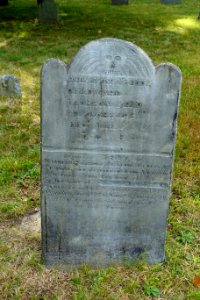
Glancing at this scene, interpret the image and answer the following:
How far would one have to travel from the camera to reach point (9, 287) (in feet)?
11.1

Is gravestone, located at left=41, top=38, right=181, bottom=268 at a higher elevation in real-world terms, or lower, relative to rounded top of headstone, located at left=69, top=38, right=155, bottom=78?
lower

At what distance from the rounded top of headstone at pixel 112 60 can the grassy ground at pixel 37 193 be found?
1.62 meters

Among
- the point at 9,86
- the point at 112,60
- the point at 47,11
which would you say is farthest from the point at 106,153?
the point at 47,11

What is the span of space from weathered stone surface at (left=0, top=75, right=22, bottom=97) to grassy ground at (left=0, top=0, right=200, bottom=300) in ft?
0.50

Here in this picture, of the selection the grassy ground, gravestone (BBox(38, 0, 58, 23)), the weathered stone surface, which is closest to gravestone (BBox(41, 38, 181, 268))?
the grassy ground

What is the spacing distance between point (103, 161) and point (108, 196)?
0.31 m

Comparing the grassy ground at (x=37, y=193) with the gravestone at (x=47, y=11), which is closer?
the grassy ground at (x=37, y=193)

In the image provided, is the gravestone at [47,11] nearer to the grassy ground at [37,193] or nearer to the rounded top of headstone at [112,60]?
the grassy ground at [37,193]

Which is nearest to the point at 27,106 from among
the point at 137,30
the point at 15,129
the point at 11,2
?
the point at 15,129

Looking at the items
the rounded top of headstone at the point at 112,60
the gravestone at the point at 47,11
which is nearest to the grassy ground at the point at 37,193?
the gravestone at the point at 47,11

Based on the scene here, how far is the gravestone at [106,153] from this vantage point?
116 inches

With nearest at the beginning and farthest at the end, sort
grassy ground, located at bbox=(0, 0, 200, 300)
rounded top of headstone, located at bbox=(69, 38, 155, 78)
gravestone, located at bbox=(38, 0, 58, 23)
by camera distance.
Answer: rounded top of headstone, located at bbox=(69, 38, 155, 78)
grassy ground, located at bbox=(0, 0, 200, 300)
gravestone, located at bbox=(38, 0, 58, 23)

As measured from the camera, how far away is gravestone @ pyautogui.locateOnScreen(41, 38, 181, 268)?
295cm

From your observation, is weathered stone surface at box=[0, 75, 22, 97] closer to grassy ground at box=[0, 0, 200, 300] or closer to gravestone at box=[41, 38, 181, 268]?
grassy ground at box=[0, 0, 200, 300]
